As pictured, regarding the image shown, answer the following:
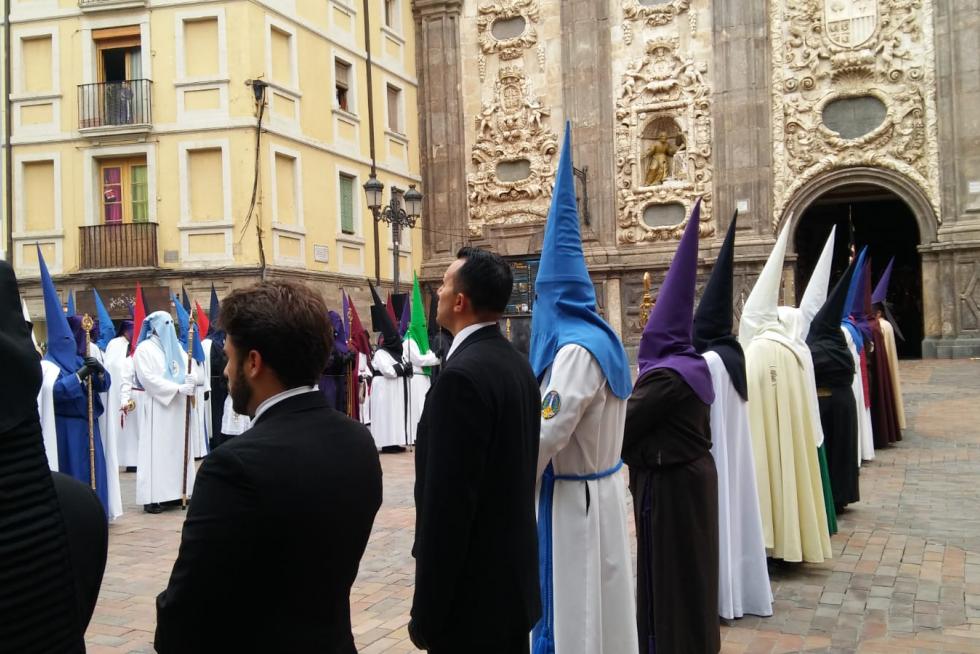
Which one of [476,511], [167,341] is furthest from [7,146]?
[476,511]

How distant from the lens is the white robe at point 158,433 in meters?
9.38

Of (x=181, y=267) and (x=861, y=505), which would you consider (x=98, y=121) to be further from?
(x=861, y=505)

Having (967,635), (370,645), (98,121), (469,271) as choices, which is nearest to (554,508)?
(469,271)

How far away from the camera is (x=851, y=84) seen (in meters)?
22.9

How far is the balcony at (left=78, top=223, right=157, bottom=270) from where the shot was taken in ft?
68.8

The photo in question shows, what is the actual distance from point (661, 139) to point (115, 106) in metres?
14.3

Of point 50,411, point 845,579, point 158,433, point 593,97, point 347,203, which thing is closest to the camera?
point 845,579

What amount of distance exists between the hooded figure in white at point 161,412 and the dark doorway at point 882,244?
70.3 ft

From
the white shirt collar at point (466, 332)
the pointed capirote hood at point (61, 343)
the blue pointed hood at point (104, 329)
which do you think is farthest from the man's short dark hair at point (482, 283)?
the blue pointed hood at point (104, 329)

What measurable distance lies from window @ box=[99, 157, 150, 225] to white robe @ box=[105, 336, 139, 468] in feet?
33.5

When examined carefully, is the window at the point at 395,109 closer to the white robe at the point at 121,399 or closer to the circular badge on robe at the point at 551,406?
the white robe at the point at 121,399

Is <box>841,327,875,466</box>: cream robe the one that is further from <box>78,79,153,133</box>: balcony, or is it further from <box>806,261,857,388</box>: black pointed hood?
<box>78,79,153,133</box>: balcony

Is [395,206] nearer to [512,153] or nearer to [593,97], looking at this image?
[512,153]

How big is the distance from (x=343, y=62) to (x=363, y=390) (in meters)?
12.7
